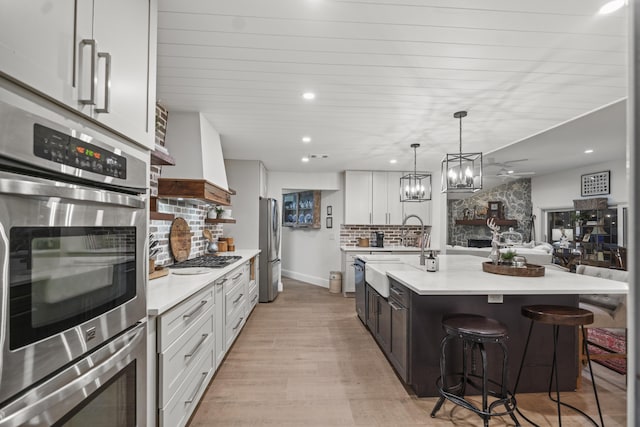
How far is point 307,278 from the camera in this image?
22.8ft

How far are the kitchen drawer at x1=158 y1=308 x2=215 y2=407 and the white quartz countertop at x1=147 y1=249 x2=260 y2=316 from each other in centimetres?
24

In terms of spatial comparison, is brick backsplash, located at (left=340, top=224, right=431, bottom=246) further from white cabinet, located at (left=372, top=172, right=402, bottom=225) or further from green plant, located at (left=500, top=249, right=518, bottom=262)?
green plant, located at (left=500, top=249, right=518, bottom=262)

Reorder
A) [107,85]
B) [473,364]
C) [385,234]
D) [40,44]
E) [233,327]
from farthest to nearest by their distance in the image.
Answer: [385,234]
[233,327]
[473,364]
[107,85]
[40,44]

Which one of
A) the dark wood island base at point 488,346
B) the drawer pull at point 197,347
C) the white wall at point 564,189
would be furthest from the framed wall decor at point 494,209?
the drawer pull at point 197,347

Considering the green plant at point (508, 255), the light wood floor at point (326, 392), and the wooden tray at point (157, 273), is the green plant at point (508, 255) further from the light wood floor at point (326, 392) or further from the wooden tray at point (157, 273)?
the wooden tray at point (157, 273)

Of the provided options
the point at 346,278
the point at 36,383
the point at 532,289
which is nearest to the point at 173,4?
the point at 36,383

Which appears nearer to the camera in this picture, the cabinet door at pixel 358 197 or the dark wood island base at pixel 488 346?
the dark wood island base at pixel 488 346

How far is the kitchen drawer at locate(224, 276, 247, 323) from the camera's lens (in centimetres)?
295

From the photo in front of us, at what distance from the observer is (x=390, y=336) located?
2.81 metres

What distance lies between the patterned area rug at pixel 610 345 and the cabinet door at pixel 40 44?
3.89 meters

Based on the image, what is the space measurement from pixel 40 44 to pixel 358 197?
5458 millimetres

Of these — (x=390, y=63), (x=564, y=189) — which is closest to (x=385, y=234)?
(x=564, y=189)

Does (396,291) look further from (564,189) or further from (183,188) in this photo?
(564,189)

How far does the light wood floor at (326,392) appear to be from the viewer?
2.08m
